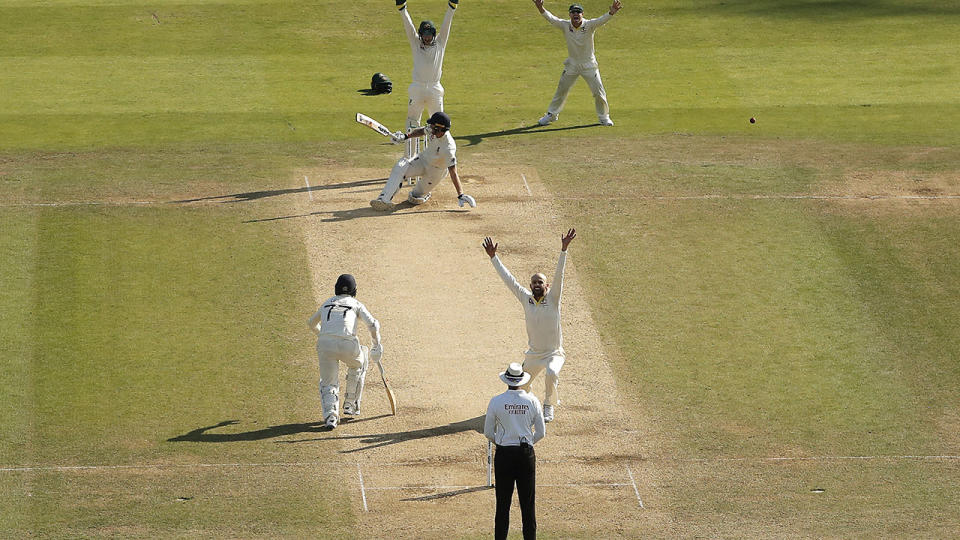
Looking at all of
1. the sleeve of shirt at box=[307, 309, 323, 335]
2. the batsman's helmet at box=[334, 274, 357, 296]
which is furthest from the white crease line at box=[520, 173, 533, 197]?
the sleeve of shirt at box=[307, 309, 323, 335]

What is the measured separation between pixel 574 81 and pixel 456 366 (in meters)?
10.8

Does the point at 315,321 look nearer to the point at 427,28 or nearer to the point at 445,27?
the point at 427,28

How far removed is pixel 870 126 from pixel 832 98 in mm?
2155

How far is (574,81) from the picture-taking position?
94.6 feet

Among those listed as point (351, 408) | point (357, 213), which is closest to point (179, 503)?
point (351, 408)

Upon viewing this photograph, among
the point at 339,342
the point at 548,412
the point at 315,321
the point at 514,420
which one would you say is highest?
the point at 514,420

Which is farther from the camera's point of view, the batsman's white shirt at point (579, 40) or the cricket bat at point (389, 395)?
the batsman's white shirt at point (579, 40)

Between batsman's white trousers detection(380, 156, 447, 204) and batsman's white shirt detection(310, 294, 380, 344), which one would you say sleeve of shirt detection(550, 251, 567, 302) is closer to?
batsman's white shirt detection(310, 294, 380, 344)

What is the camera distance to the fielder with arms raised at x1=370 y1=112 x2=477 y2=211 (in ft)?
78.0

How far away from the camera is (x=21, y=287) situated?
71.4 feet

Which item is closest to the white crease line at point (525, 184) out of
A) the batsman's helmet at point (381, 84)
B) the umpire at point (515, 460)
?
the batsman's helmet at point (381, 84)

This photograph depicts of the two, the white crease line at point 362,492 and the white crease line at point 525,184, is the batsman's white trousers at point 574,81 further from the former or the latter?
the white crease line at point 362,492

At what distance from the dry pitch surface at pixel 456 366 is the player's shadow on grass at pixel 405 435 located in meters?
0.02

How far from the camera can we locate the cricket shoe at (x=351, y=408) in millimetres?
18078
